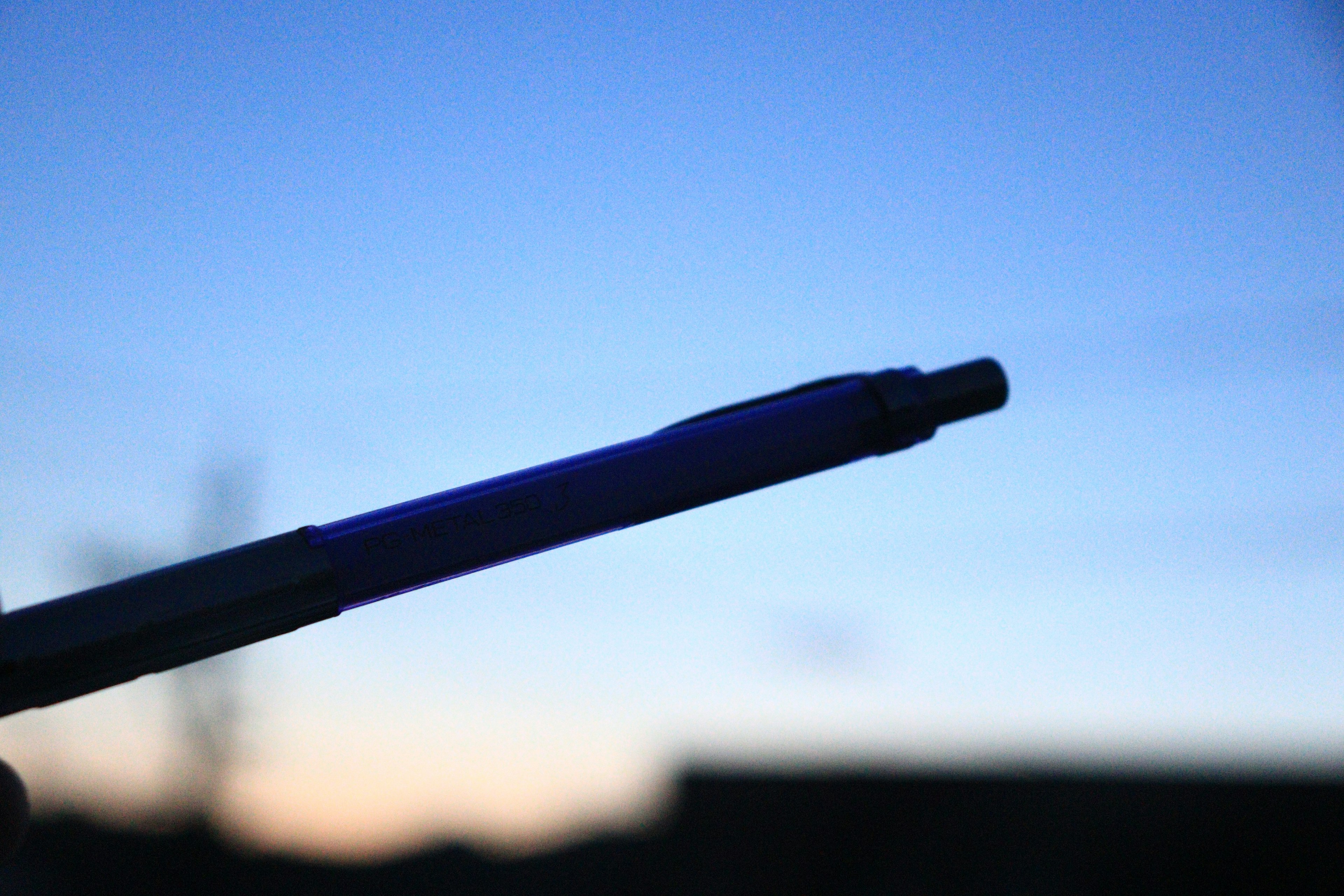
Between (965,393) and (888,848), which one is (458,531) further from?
(888,848)

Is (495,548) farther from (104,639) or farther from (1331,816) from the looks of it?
(1331,816)

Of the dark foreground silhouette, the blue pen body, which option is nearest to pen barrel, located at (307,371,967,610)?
the blue pen body

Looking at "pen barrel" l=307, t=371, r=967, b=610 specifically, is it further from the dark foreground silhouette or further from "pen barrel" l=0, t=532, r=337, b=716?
the dark foreground silhouette

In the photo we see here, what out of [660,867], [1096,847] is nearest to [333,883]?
[660,867]

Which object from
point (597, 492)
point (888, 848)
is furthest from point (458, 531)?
point (888, 848)

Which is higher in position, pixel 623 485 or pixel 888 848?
pixel 888 848

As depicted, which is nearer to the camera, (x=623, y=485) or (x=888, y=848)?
(x=623, y=485)

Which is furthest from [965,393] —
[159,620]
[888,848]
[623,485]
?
[888,848]
